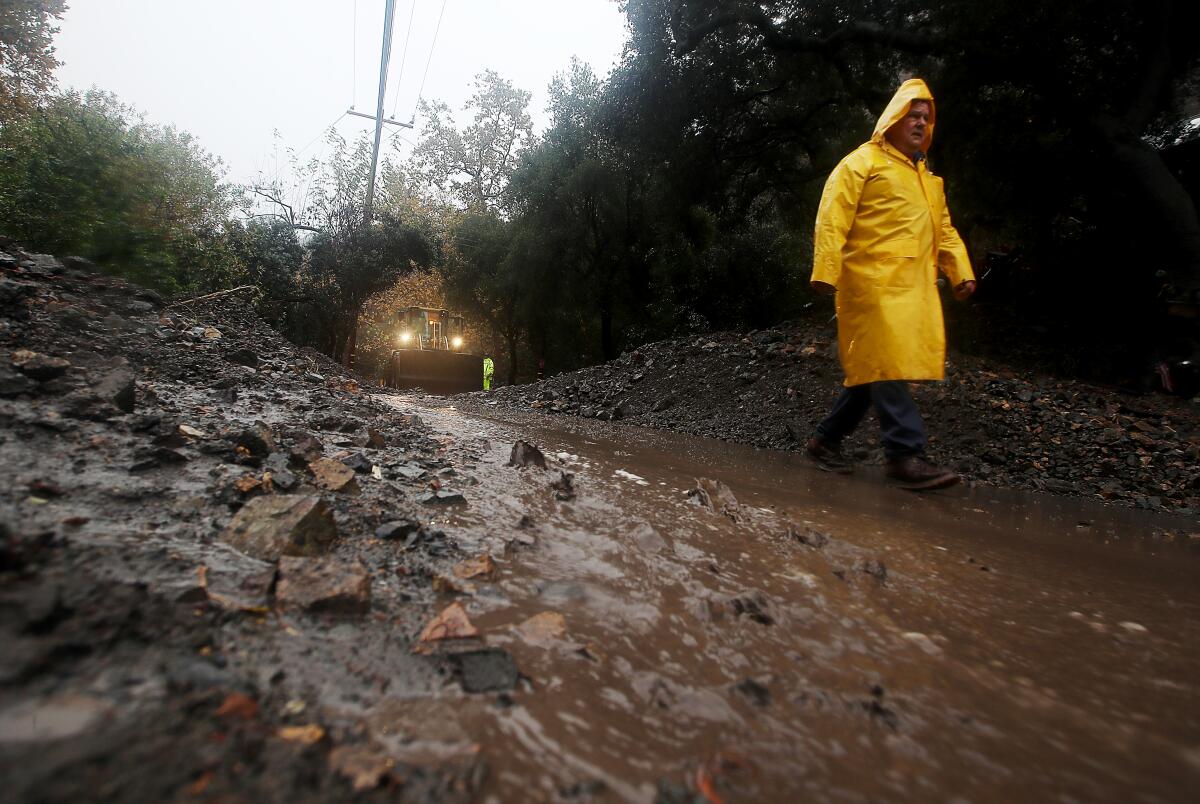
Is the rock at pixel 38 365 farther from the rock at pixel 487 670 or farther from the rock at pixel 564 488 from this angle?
the rock at pixel 487 670

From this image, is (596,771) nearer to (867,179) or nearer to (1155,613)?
(1155,613)

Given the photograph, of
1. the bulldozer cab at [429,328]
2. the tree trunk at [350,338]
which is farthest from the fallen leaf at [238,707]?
the bulldozer cab at [429,328]

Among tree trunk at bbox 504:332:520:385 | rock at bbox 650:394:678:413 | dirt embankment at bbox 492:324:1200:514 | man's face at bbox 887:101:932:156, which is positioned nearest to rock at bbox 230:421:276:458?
man's face at bbox 887:101:932:156

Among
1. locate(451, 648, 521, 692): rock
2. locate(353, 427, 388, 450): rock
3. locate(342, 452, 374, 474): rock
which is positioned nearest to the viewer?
locate(451, 648, 521, 692): rock

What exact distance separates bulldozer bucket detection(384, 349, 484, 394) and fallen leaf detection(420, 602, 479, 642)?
592 inches

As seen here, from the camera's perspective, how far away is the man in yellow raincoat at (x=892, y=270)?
3289 millimetres

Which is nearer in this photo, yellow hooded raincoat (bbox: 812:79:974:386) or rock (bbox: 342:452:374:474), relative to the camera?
rock (bbox: 342:452:374:474)

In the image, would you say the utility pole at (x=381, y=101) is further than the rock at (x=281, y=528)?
Yes

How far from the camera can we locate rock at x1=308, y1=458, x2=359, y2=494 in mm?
1700

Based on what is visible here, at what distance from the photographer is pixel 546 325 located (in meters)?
20.0

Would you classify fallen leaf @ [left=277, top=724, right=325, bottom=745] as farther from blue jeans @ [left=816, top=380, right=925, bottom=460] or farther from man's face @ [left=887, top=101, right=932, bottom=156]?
man's face @ [left=887, top=101, right=932, bottom=156]

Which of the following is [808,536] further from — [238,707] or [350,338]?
[350,338]

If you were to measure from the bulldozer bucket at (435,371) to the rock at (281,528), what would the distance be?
48.0ft

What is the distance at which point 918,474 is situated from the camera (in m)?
3.29
